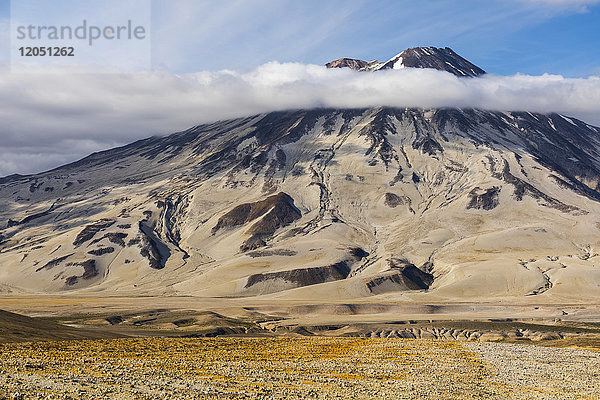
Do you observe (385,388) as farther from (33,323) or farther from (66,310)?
(66,310)

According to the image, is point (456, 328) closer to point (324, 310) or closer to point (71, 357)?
point (324, 310)

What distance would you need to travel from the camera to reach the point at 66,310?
511 ft

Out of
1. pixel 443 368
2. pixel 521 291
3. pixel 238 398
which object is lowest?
pixel 521 291

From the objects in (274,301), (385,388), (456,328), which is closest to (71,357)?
(385,388)

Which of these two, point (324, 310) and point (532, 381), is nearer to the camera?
point (532, 381)

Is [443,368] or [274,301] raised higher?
[443,368]

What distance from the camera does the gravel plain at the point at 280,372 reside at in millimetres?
34688

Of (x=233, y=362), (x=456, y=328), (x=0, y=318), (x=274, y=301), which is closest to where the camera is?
(x=233, y=362)

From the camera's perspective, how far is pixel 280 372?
44.7 meters

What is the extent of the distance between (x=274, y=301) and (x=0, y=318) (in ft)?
408

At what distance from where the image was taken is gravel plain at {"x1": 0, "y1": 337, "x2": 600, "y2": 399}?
34.7 m

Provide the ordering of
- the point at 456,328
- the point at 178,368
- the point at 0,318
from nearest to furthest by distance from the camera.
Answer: the point at 178,368 → the point at 0,318 → the point at 456,328

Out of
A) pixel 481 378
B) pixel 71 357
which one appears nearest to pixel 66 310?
pixel 71 357

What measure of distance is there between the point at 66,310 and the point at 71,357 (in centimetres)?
11987
